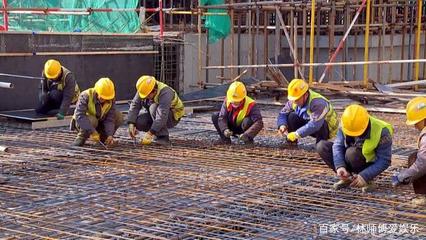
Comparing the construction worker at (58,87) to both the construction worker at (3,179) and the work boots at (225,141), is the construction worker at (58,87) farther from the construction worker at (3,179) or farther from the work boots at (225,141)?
the construction worker at (3,179)

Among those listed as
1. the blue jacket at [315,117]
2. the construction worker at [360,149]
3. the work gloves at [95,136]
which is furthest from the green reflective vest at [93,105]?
the construction worker at [360,149]

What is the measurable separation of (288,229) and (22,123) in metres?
5.64

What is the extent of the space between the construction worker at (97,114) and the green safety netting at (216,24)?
18.9 feet

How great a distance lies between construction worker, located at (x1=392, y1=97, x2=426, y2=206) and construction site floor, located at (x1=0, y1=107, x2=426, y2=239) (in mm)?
142

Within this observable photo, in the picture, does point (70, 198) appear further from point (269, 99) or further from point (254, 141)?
point (269, 99)

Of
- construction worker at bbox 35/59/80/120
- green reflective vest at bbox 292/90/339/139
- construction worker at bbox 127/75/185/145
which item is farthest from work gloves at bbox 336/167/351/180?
construction worker at bbox 35/59/80/120

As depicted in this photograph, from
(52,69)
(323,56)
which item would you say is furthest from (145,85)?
(323,56)

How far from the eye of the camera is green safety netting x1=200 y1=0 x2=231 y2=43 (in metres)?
13.0

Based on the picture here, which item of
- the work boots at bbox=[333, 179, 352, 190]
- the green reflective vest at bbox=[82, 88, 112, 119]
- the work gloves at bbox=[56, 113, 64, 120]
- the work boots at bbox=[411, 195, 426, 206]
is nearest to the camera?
the work boots at bbox=[411, 195, 426, 206]

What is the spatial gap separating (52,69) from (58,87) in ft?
0.94


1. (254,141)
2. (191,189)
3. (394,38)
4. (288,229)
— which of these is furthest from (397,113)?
(288,229)

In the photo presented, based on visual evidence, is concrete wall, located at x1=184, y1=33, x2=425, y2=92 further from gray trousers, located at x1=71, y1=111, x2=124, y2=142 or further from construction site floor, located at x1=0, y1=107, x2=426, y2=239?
construction site floor, located at x1=0, y1=107, x2=426, y2=239

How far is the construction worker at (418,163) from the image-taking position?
193 inches

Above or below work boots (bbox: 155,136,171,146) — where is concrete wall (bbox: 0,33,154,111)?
above
